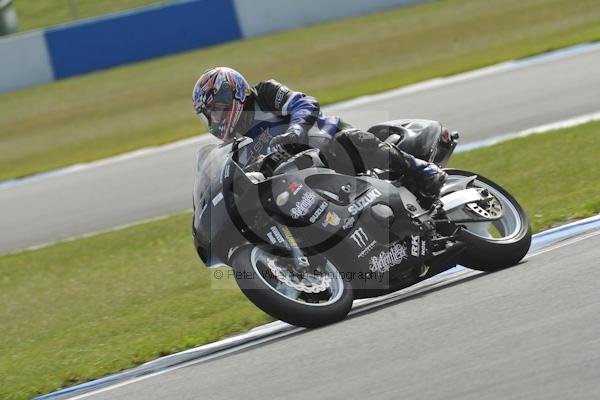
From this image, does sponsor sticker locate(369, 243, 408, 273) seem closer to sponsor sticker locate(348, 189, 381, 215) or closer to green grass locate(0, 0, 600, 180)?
sponsor sticker locate(348, 189, 381, 215)

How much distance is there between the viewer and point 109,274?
9078mm

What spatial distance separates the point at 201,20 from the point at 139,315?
1603cm

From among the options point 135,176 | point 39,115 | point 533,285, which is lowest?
point 39,115

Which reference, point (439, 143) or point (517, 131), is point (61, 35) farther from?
point (439, 143)

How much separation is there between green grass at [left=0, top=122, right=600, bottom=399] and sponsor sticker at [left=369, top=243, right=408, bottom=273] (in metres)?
1.00

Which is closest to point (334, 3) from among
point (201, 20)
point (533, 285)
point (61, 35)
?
point (201, 20)

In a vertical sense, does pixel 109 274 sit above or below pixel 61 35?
above

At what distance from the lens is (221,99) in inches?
224

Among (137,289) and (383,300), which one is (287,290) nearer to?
(383,300)

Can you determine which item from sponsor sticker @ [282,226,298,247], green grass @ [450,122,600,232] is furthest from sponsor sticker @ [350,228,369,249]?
green grass @ [450,122,600,232]

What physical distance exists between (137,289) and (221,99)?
9.80ft

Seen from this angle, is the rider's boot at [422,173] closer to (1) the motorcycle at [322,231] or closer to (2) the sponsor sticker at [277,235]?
(1) the motorcycle at [322,231]

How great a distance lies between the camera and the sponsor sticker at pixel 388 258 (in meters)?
5.60

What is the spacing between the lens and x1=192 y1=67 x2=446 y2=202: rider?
18.7ft
